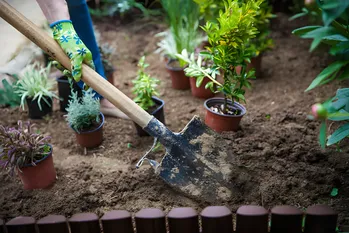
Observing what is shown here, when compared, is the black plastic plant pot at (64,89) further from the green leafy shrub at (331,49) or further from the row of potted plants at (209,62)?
the green leafy shrub at (331,49)

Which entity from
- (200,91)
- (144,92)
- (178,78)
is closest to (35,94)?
(144,92)

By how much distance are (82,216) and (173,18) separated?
2.04 meters

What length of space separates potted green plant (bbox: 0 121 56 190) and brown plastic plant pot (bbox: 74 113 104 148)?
0.33 m

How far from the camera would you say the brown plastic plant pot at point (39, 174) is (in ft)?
6.67

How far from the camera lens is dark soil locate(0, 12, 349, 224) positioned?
1953mm

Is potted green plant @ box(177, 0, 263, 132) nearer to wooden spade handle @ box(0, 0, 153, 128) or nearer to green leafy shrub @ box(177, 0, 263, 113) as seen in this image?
green leafy shrub @ box(177, 0, 263, 113)

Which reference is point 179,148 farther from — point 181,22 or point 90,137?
point 181,22

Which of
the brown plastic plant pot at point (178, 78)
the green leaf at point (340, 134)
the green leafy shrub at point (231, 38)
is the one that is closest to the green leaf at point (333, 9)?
the green leaf at point (340, 134)

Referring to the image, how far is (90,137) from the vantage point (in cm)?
244

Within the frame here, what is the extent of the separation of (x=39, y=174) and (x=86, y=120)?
49cm

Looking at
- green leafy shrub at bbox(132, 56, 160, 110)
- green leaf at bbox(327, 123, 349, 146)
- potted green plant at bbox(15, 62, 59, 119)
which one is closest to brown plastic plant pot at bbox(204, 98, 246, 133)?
green leafy shrub at bbox(132, 56, 160, 110)

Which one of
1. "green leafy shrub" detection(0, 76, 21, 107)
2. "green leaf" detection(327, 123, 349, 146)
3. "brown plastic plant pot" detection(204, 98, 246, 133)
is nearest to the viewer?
"green leaf" detection(327, 123, 349, 146)

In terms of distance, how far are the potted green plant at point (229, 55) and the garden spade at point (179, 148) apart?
29cm

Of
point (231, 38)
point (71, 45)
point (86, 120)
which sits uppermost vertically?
point (71, 45)
